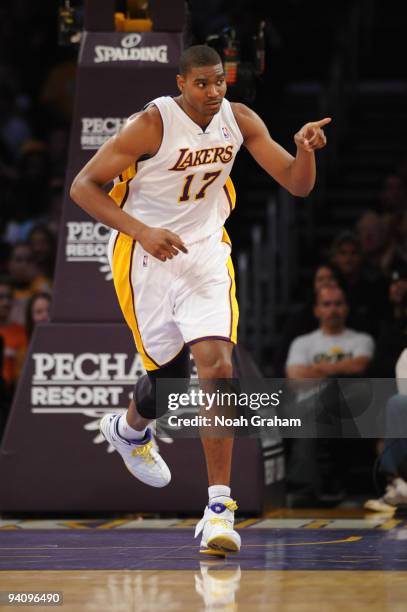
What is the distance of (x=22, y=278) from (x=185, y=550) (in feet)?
15.6

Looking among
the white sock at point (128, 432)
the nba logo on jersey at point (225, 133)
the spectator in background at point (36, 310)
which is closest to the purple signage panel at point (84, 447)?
the white sock at point (128, 432)

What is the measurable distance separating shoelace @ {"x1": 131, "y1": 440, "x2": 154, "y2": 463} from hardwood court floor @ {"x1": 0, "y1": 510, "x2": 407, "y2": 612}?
338mm

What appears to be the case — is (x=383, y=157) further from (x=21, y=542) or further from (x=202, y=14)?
(x=21, y=542)

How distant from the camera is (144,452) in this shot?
600 centimetres

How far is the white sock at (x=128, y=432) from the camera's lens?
594 cm

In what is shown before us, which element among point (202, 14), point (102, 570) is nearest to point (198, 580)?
point (102, 570)

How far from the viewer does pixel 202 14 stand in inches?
504

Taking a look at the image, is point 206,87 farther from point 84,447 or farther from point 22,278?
point 22,278

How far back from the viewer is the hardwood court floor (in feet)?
13.6

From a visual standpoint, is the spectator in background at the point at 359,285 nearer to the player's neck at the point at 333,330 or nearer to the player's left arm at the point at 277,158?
the player's neck at the point at 333,330

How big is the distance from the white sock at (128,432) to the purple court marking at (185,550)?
17.2 inches

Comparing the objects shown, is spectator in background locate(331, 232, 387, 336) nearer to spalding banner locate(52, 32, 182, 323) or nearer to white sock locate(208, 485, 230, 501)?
spalding banner locate(52, 32, 182, 323)

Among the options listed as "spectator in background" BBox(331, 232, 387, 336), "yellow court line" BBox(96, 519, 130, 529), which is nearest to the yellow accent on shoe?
"yellow court line" BBox(96, 519, 130, 529)

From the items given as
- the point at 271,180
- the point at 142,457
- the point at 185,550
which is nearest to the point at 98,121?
the point at 142,457
